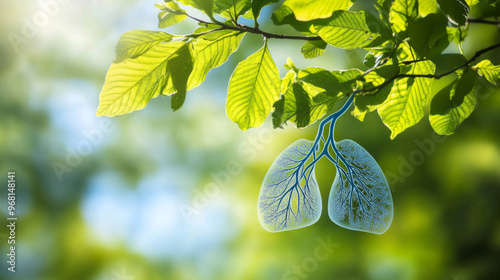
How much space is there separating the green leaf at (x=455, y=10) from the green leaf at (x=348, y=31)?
0.28ft

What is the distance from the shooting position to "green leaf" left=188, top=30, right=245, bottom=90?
49cm

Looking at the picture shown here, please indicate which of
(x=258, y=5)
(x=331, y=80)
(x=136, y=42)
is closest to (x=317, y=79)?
(x=331, y=80)

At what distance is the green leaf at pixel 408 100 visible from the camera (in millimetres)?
556

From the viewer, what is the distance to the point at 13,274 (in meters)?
3.00

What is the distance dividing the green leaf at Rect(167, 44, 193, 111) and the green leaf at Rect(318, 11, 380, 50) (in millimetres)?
182

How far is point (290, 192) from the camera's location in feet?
1.77

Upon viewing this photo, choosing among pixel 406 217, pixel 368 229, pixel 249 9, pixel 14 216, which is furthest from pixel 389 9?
pixel 14 216

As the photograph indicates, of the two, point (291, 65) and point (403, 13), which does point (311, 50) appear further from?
point (403, 13)

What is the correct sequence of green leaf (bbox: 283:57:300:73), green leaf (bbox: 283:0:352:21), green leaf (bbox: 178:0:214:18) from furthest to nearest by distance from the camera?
green leaf (bbox: 283:57:300:73)
green leaf (bbox: 178:0:214:18)
green leaf (bbox: 283:0:352:21)

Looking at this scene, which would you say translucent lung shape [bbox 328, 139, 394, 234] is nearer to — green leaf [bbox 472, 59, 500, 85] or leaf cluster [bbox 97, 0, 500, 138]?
leaf cluster [bbox 97, 0, 500, 138]

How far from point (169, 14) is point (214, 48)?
7 centimetres

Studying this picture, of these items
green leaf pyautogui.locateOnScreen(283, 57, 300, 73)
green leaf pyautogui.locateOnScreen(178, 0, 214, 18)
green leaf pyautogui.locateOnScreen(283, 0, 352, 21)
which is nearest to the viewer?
green leaf pyautogui.locateOnScreen(283, 0, 352, 21)

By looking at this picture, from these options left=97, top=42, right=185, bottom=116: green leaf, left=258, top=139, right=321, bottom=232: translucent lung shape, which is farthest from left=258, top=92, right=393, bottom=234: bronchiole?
left=97, top=42, right=185, bottom=116: green leaf

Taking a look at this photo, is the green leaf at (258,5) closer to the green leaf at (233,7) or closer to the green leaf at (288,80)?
the green leaf at (233,7)
